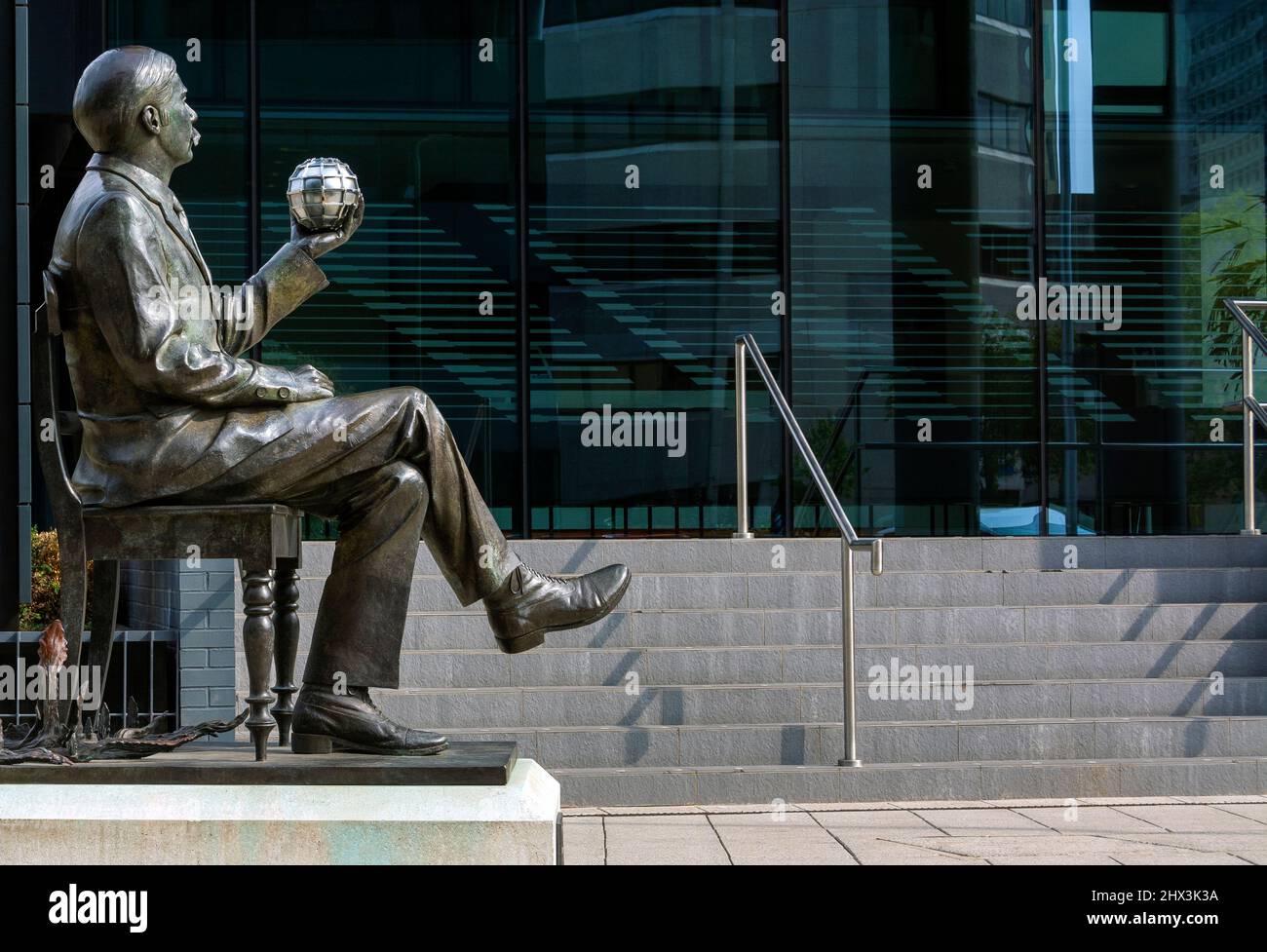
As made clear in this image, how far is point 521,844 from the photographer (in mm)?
3518

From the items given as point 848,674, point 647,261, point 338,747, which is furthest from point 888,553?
point 338,747

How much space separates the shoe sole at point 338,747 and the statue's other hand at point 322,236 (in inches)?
43.5

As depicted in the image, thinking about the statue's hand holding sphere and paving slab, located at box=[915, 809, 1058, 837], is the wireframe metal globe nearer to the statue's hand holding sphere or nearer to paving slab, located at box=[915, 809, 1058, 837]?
the statue's hand holding sphere

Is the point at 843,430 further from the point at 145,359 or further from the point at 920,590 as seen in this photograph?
the point at 145,359

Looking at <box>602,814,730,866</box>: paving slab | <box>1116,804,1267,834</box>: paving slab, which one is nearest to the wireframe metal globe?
<box>602,814,730,866</box>: paving slab

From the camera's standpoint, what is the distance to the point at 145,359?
359cm

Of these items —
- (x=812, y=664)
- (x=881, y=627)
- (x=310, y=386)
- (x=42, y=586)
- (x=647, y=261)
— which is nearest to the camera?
(x=310, y=386)

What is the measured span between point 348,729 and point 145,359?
0.93 meters

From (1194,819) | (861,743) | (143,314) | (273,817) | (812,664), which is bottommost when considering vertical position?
(1194,819)

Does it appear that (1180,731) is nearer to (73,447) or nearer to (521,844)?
(521,844)

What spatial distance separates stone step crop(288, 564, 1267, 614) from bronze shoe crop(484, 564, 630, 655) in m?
4.34

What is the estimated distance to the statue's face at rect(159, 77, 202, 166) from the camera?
3852mm

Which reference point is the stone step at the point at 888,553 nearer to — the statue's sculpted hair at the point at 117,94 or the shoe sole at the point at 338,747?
the shoe sole at the point at 338,747
